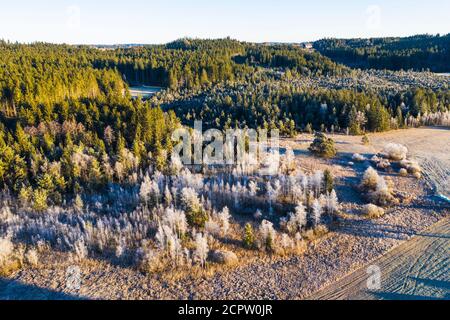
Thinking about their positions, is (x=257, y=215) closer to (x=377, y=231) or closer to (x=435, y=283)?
(x=377, y=231)

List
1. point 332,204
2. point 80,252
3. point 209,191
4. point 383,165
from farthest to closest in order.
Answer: point 383,165 < point 209,191 < point 332,204 < point 80,252

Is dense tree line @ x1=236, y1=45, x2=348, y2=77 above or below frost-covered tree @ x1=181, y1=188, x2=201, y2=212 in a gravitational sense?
above

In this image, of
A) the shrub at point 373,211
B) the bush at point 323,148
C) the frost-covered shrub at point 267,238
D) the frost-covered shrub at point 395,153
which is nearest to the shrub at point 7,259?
the frost-covered shrub at point 267,238

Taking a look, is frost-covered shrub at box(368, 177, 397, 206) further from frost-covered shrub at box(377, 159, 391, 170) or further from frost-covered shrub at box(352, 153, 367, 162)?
frost-covered shrub at box(352, 153, 367, 162)

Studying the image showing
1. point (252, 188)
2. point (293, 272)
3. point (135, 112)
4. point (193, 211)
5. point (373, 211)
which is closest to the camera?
point (293, 272)

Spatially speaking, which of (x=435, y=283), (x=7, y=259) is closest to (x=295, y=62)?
(x=435, y=283)

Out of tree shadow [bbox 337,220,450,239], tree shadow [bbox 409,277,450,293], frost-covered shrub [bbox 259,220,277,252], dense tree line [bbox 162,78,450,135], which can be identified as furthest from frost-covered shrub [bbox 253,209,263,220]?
dense tree line [bbox 162,78,450,135]
